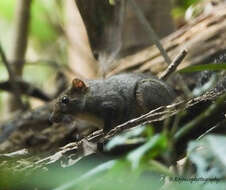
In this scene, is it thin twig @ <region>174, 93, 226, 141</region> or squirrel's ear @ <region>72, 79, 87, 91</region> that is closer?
thin twig @ <region>174, 93, 226, 141</region>

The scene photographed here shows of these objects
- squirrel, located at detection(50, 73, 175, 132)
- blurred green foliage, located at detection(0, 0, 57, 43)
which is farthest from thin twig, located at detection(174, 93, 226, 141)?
blurred green foliage, located at detection(0, 0, 57, 43)

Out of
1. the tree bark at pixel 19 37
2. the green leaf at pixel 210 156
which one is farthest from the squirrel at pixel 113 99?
the green leaf at pixel 210 156

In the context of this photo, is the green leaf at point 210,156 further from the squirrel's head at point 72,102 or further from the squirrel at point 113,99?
the squirrel's head at point 72,102

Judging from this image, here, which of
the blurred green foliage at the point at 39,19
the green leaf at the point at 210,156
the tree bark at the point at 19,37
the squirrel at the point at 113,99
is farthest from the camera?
the blurred green foliage at the point at 39,19

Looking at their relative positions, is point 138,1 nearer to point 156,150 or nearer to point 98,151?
point 98,151

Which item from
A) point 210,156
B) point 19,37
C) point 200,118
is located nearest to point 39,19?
point 19,37

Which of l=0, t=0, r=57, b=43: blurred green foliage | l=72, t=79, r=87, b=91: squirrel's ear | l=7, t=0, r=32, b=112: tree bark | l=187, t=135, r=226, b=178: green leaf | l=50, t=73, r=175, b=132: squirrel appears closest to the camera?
l=187, t=135, r=226, b=178: green leaf

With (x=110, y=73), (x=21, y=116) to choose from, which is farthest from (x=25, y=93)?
(x=110, y=73)

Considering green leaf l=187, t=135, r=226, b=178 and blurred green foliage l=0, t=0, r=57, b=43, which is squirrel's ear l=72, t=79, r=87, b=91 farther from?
blurred green foliage l=0, t=0, r=57, b=43
